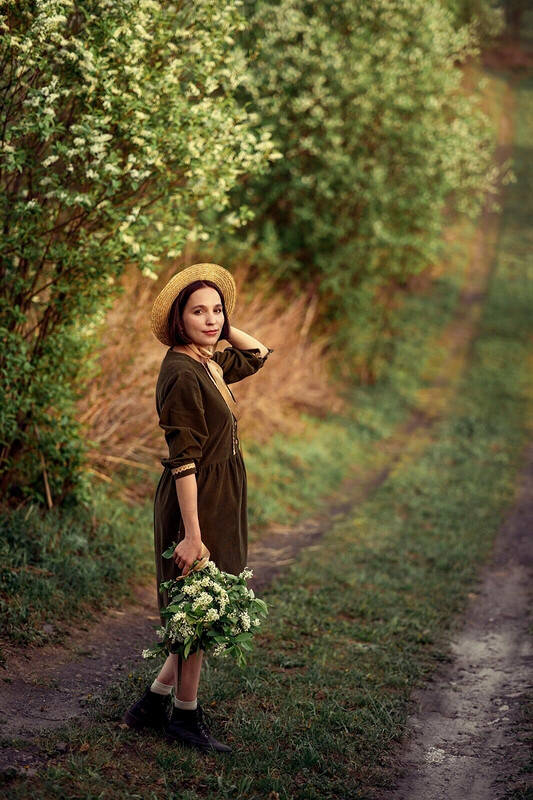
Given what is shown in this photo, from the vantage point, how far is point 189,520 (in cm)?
357

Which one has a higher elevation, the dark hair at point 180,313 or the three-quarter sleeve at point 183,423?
the dark hair at point 180,313

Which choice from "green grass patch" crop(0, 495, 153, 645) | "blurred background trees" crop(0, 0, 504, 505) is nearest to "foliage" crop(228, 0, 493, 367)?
"blurred background trees" crop(0, 0, 504, 505)

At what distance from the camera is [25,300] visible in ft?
19.6

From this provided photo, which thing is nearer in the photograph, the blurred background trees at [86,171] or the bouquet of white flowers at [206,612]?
the bouquet of white flowers at [206,612]

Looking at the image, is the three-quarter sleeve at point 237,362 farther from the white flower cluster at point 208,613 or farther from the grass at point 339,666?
the grass at point 339,666

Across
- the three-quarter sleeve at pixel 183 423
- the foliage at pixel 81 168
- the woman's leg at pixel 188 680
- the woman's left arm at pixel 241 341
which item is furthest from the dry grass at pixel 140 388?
the woman's leg at pixel 188 680

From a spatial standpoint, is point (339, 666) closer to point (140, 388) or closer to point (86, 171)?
point (140, 388)

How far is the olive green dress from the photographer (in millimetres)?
3600

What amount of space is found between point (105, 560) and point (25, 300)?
207 cm

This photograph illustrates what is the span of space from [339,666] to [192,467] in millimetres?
2280

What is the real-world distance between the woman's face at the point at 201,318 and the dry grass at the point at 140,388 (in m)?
2.46

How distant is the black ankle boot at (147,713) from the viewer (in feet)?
13.0

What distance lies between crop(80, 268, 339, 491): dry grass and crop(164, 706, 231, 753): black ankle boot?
315 centimetres

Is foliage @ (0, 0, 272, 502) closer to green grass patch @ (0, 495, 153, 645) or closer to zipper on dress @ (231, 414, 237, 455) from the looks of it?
green grass patch @ (0, 495, 153, 645)
